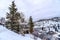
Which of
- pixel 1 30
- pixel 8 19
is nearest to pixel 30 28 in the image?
pixel 8 19

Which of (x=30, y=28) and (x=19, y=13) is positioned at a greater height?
(x=19, y=13)

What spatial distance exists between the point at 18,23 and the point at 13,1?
3.37 metres

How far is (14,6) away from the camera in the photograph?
1366 inches

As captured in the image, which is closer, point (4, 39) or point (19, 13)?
point (4, 39)

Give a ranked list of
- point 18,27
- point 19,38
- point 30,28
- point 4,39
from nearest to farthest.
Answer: point 4,39, point 19,38, point 18,27, point 30,28

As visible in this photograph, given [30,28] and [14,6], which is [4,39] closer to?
[14,6]

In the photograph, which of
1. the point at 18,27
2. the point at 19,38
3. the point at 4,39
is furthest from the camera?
the point at 18,27

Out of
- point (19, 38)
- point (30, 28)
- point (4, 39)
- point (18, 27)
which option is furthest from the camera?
point (30, 28)

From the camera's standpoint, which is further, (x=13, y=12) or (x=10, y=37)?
(x=13, y=12)

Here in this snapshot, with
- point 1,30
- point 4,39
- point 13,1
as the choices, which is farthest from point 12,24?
point 4,39

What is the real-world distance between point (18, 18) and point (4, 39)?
56.8ft

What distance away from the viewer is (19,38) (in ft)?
61.6

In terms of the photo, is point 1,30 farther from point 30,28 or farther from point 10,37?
point 30,28

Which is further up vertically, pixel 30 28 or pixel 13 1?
pixel 13 1
